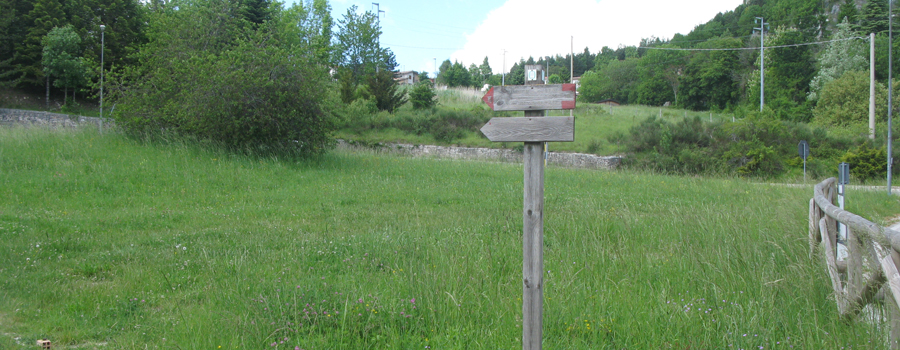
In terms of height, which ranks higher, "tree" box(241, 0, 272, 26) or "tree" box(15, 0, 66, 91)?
"tree" box(241, 0, 272, 26)

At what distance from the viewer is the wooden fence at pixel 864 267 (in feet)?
11.6

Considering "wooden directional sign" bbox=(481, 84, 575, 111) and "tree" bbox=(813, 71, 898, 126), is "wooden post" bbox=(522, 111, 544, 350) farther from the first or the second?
"tree" bbox=(813, 71, 898, 126)

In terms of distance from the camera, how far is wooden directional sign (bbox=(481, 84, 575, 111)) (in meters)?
3.63

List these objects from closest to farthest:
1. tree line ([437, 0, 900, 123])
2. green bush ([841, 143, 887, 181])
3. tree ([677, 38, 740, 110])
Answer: green bush ([841, 143, 887, 181])
tree line ([437, 0, 900, 123])
tree ([677, 38, 740, 110])

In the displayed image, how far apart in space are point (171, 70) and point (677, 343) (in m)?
19.8

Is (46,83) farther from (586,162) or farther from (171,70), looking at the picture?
(586,162)

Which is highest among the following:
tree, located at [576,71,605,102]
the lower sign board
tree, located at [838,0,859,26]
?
tree, located at [838,0,859,26]

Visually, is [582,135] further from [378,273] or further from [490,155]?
[378,273]

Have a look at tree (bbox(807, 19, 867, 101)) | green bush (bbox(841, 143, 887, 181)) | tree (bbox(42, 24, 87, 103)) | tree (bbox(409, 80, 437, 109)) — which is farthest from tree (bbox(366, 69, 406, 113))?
tree (bbox(807, 19, 867, 101))

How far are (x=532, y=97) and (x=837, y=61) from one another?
60.8 metres

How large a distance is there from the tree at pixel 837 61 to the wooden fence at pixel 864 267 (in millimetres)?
54429

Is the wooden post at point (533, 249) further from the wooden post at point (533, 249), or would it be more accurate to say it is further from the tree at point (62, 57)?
the tree at point (62, 57)

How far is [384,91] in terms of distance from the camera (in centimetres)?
4425

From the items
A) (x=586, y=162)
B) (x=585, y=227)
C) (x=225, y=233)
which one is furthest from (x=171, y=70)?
(x=586, y=162)
